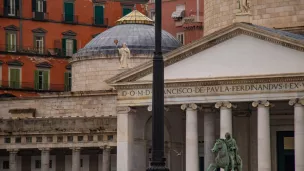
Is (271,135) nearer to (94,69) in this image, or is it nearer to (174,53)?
(174,53)

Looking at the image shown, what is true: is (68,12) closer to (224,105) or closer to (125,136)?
(125,136)

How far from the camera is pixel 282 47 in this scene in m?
75.2

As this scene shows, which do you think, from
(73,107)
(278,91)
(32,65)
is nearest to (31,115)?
(73,107)

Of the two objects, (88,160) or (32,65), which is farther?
(32,65)

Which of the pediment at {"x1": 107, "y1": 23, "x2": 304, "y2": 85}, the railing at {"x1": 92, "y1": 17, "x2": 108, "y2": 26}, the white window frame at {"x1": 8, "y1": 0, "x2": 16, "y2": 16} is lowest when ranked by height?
the pediment at {"x1": 107, "y1": 23, "x2": 304, "y2": 85}

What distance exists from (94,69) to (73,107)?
5.33 metres

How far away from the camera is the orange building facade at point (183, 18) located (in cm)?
11725

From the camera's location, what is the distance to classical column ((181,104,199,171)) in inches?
3051

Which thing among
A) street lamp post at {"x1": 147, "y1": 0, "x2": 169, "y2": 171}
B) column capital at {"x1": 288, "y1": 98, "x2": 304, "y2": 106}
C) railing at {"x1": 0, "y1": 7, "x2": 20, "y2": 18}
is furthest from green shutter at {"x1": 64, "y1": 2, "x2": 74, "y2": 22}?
street lamp post at {"x1": 147, "y1": 0, "x2": 169, "y2": 171}

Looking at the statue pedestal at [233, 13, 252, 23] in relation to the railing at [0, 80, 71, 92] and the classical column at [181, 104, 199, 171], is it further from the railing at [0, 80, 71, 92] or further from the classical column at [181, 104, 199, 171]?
the railing at [0, 80, 71, 92]

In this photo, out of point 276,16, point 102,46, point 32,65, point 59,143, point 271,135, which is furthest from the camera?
point 32,65

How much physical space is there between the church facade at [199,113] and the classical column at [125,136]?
57 millimetres

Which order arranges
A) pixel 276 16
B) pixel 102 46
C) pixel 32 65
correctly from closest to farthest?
pixel 276 16 → pixel 102 46 → pixel 32 65

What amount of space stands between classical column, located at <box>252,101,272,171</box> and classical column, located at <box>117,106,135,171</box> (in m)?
8.13
